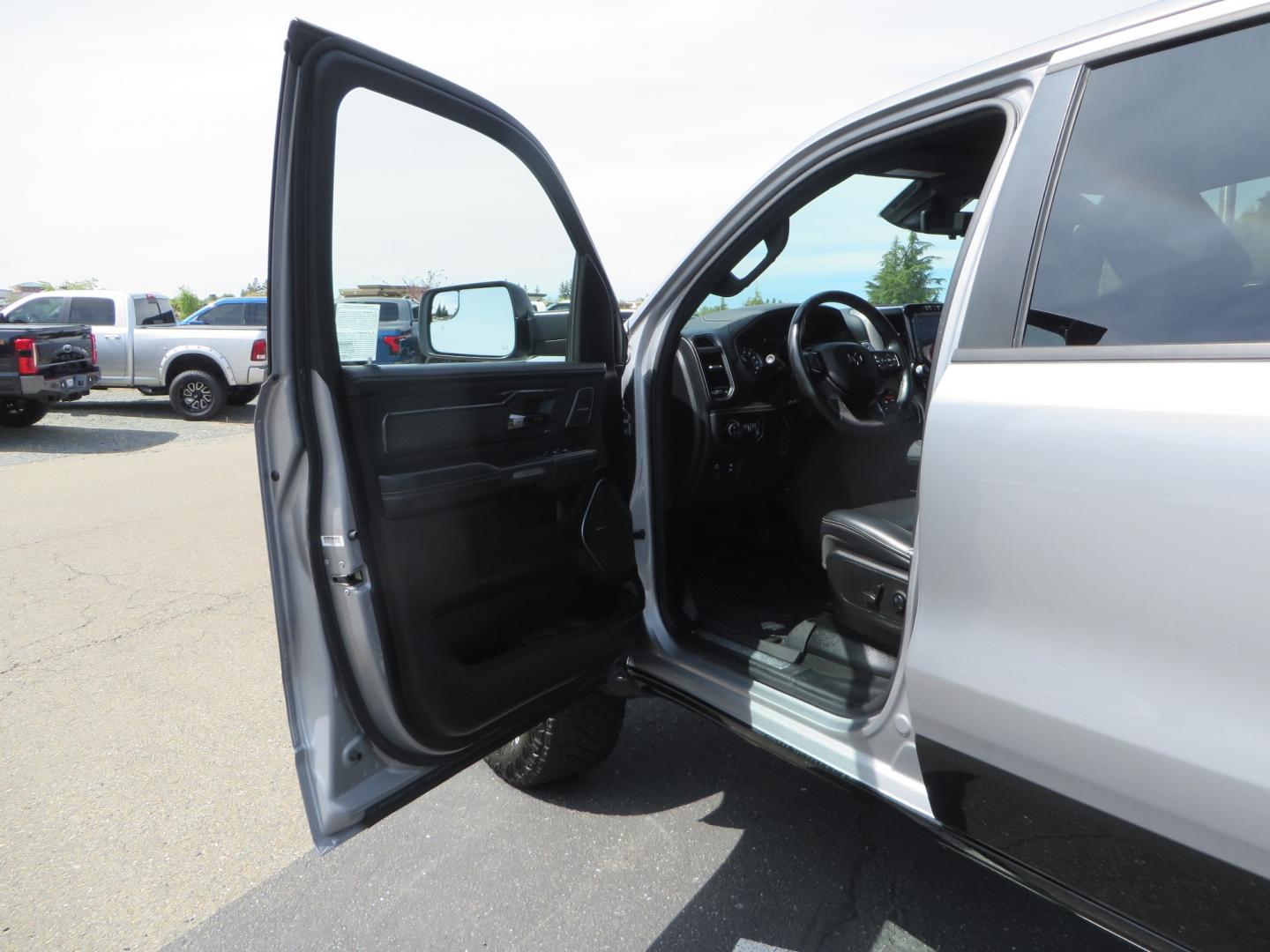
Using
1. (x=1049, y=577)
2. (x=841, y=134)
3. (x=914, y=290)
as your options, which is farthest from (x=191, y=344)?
(x=1049, y=577)

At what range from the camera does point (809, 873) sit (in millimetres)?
2195

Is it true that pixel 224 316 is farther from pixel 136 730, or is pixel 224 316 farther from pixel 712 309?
pixel 712 309

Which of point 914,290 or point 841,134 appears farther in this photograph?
point 914,290

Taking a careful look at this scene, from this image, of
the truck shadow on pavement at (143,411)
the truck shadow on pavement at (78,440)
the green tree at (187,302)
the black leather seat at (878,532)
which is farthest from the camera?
Answer: the green tree at (187,302)

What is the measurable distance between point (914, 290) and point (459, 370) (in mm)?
1911

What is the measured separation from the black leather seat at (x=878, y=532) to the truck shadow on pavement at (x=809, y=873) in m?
0.51

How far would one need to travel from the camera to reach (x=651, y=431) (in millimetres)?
2309

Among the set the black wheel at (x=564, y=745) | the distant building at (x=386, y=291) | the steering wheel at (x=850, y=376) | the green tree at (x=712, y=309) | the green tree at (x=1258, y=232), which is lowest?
the black wheel at (x=564, y=745)

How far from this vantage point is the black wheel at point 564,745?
7.67 ft

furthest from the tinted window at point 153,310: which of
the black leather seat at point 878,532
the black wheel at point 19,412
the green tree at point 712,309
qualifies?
the black leather seat at point 878,532

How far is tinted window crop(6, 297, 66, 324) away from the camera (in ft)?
36.7

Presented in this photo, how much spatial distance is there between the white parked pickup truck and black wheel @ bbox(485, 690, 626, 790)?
947 cm

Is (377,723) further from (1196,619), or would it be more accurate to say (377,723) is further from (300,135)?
(1196,619)

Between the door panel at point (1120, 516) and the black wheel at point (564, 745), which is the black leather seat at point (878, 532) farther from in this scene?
the black wheel at point (564, 745)
